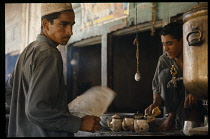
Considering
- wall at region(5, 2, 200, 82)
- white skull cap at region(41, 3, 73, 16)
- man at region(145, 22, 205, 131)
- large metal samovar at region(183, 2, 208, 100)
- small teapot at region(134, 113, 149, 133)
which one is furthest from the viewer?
wall at region(5, 2, 200, 82)

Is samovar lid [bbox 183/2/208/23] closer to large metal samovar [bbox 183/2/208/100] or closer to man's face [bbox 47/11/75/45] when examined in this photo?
large metal samovar [bbox 183/2/208/100]

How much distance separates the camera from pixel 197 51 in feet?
7.99

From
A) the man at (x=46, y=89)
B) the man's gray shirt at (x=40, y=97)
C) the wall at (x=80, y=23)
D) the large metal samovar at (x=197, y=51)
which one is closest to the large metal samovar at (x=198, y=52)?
the large metal samovar at (x=197, y=51)

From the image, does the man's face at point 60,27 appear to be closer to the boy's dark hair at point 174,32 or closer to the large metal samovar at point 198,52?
the large metal samovar at point 198,52

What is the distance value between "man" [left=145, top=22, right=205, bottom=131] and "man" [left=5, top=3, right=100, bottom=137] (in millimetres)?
1954

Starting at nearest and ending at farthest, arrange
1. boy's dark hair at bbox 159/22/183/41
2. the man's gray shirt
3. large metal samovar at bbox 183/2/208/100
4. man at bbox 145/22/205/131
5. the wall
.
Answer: the man's gray shirt < large metal samovar at bbox 183/2/208/100 < man at bbox 145/22/205/131 < boy's dark hair at bbox 159/22/183/41 < the wall

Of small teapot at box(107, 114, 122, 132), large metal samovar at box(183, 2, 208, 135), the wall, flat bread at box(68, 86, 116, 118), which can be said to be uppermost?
the wall

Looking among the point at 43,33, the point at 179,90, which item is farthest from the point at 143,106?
the point at 43,33

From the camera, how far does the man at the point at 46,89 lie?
161 cm

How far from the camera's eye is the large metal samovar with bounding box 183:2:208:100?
237cm

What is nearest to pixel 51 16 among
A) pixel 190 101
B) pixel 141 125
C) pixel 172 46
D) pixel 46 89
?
pixel 46 89

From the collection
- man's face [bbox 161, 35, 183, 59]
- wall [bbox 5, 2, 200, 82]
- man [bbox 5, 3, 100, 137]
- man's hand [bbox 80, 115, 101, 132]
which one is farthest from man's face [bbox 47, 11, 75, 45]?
man's face [bbox 161, 35, 183, 59]

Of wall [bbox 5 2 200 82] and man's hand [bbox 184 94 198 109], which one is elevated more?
wall [bbox 5 2 200 82]

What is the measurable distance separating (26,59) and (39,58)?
14 centimetres
